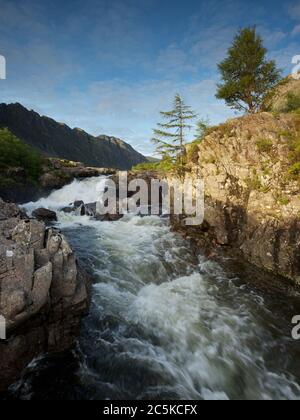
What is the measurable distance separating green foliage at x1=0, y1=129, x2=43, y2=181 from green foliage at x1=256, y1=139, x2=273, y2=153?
34394 mm

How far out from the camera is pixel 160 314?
12219 mm

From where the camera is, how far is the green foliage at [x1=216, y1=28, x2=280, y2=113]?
84.5 feet

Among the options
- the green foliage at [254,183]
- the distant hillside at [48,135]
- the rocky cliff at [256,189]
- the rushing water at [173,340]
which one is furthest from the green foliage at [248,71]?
the distant hillside at [48,135]

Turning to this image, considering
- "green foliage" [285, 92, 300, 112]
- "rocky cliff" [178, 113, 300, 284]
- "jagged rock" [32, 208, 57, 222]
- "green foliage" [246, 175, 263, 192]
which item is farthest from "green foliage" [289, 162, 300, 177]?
"jagged rock" [32, 208, 57, 222]

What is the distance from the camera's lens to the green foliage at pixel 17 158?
137 ft

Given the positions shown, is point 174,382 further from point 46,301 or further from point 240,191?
point 240,191

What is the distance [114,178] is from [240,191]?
29068 millimetres

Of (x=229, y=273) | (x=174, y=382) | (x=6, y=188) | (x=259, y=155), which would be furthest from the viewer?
(x=6, y=188)

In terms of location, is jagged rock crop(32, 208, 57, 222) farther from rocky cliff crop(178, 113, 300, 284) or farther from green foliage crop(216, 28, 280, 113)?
green foliage crop(216, 28, 280, 113)

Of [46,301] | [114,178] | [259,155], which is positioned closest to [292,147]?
[259,155]

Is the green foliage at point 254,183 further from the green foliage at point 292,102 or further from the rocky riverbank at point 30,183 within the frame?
the rocky riverbank at point 30,183

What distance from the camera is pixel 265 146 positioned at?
18.4 m

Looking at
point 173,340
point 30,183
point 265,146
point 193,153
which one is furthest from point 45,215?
point 265,146

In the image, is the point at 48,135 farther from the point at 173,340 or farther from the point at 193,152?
the point at 173,340
